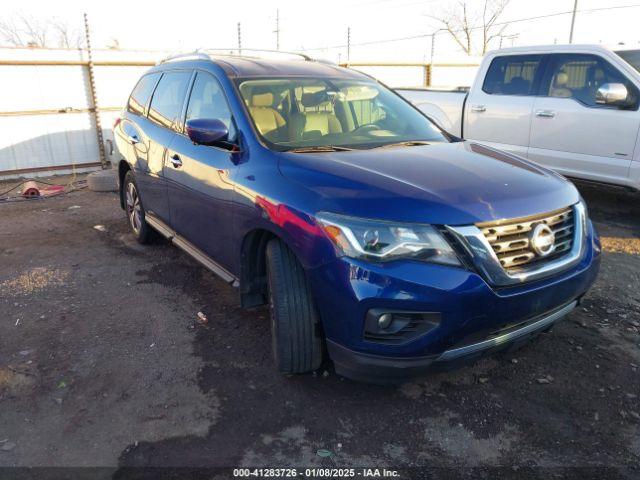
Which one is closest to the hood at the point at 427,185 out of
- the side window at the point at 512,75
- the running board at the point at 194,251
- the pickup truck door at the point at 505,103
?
the running board at the point at 194,251

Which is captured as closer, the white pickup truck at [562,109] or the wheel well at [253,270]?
the wheel well at [253,270]

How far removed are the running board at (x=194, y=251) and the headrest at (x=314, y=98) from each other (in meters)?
1.30

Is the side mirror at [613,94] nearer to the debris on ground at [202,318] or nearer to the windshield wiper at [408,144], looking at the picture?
the windshield wiper at [408,144]

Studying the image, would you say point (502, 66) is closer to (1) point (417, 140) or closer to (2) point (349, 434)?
(1) point (417, 140)

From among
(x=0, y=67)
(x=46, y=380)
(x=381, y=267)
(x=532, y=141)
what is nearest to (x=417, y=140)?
(x=381, y=267)

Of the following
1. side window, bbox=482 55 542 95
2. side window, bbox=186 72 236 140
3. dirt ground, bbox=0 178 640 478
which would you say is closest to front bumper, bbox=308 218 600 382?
dirt ground, bbox=0 178 640 478

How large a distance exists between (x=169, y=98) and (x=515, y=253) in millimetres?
3262

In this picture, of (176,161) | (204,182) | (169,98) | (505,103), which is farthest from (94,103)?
(204,182)

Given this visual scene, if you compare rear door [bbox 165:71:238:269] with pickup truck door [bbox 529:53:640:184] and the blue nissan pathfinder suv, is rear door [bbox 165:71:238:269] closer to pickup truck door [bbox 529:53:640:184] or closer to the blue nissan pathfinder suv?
the blue nissan pathfinder suv

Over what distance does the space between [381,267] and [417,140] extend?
5.24 ft

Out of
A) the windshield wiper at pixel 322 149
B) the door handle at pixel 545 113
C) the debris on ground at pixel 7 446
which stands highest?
the windshield wiper at pixel 322 149

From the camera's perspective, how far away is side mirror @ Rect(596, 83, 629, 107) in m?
5.61

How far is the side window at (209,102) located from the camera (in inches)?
140

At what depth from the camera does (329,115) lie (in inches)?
147
